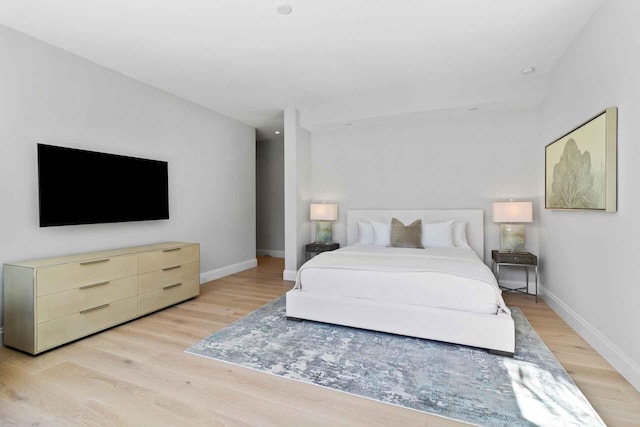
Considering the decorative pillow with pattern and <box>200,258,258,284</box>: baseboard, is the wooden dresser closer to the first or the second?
→ <box>200,258,258,284</box>: baseboard

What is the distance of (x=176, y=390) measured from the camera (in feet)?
6.31

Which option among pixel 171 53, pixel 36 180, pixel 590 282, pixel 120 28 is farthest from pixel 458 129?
pixel 36 180

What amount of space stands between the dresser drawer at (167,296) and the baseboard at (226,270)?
0.80m

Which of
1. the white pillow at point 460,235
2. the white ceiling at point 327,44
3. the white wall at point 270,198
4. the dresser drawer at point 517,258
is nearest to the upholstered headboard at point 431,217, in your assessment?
the white pillow at point 460,235

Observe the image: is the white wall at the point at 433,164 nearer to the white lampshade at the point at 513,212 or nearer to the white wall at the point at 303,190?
the white wall at the point at 303,190

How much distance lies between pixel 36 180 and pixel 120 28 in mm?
1532

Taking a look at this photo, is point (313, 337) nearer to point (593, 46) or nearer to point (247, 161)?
point (593, 46)

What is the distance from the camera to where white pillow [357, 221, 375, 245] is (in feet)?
14.9

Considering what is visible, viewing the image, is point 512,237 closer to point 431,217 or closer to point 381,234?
point 431,217

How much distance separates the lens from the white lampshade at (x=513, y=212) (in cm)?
374

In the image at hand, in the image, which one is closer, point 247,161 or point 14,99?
point 14,99

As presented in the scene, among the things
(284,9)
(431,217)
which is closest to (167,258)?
(284,9)

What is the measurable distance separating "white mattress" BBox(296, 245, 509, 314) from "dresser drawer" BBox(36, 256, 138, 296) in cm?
168

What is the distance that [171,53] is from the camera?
10.0 ft
